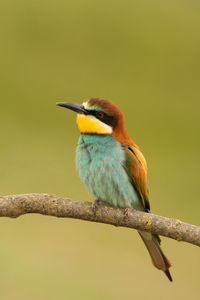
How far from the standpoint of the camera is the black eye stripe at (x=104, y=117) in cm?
158

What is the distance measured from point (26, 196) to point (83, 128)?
0.41 metres

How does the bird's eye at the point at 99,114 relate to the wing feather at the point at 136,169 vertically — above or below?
above

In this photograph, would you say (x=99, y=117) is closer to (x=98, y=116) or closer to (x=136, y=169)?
(x=98, y=116)

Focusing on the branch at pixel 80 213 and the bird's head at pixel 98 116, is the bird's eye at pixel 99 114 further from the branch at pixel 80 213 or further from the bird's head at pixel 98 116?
the branch at pixel 80 213

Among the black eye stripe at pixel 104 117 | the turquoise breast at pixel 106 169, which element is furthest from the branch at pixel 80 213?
the black eye stripe at pixel 104 117

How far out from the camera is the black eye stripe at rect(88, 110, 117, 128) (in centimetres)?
158

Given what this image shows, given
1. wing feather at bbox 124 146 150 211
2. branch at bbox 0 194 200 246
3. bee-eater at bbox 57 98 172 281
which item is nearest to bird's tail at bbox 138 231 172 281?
bee-eater at bbox 57 98 172 281

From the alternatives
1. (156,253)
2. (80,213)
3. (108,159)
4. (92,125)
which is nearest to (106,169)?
(108,159)

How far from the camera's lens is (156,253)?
1.70 meters

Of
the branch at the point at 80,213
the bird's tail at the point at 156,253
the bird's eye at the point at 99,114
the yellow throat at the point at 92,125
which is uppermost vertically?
the bird's eye at the point at 99,114

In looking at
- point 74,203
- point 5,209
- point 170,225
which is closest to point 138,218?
point 170,225

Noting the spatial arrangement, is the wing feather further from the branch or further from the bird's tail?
the branch

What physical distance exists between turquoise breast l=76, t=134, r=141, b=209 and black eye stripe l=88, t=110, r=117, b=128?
60 mm

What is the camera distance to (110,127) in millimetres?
1615
